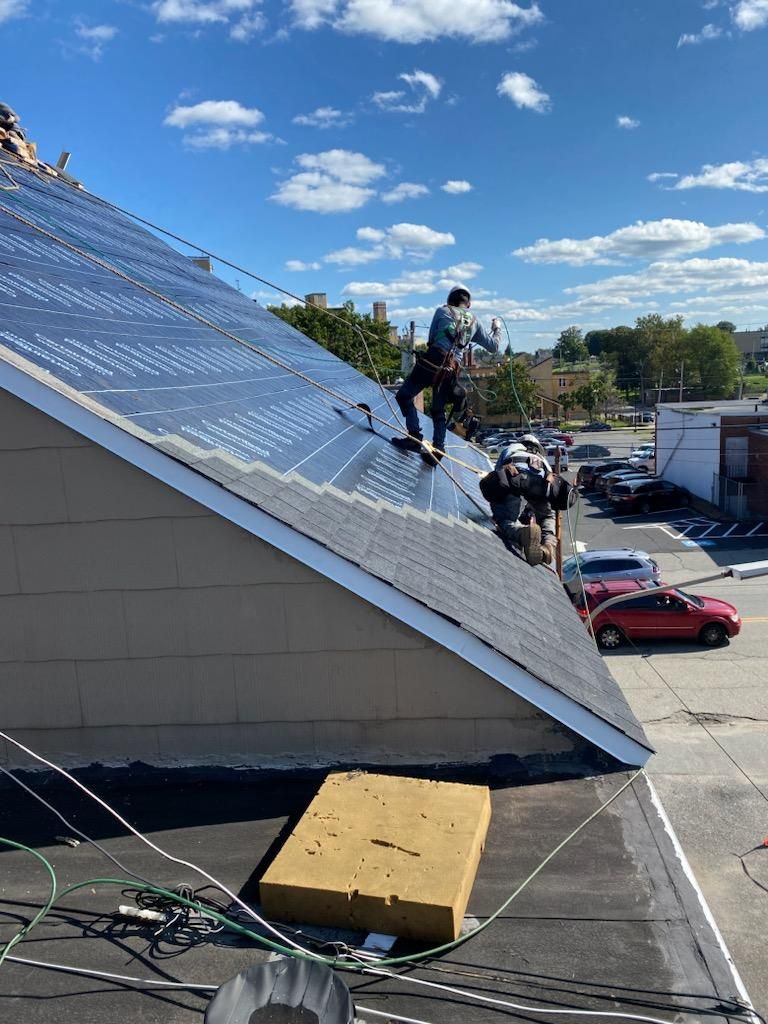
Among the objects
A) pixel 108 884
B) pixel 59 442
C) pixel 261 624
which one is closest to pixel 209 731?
pixel 261 624

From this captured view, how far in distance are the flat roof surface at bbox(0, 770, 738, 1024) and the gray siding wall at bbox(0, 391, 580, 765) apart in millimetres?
276

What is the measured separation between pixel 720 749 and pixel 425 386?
7843 mm

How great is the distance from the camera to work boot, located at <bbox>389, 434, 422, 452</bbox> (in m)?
9.20

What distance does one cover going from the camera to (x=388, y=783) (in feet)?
12.4

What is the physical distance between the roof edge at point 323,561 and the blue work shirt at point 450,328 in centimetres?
451

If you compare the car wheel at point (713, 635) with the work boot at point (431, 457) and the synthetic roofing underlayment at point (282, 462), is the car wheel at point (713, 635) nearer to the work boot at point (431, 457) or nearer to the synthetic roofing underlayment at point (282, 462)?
the synthetic roofing underlayment at point (282, 462)

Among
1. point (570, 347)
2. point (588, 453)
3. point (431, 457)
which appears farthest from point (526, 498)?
point (570, 347)

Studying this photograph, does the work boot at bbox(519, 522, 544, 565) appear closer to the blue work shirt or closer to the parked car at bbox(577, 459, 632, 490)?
the blue work shirt

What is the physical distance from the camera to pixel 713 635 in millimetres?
16469

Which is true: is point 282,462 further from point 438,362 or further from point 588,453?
point 588,453

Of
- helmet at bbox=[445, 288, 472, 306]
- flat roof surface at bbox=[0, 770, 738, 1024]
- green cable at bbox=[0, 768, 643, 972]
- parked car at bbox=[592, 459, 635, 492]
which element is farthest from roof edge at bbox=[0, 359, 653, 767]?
parked car at bbox=[592, 459, 635, 492]

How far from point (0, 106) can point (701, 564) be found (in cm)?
2300

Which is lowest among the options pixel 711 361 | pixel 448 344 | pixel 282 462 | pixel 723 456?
pixel 723 456

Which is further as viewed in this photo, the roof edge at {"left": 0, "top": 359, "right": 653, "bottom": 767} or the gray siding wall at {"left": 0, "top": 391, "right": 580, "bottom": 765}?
the gray siding wall at {"left": 0, "top": 391, "right": 580, "bottom": 765}
